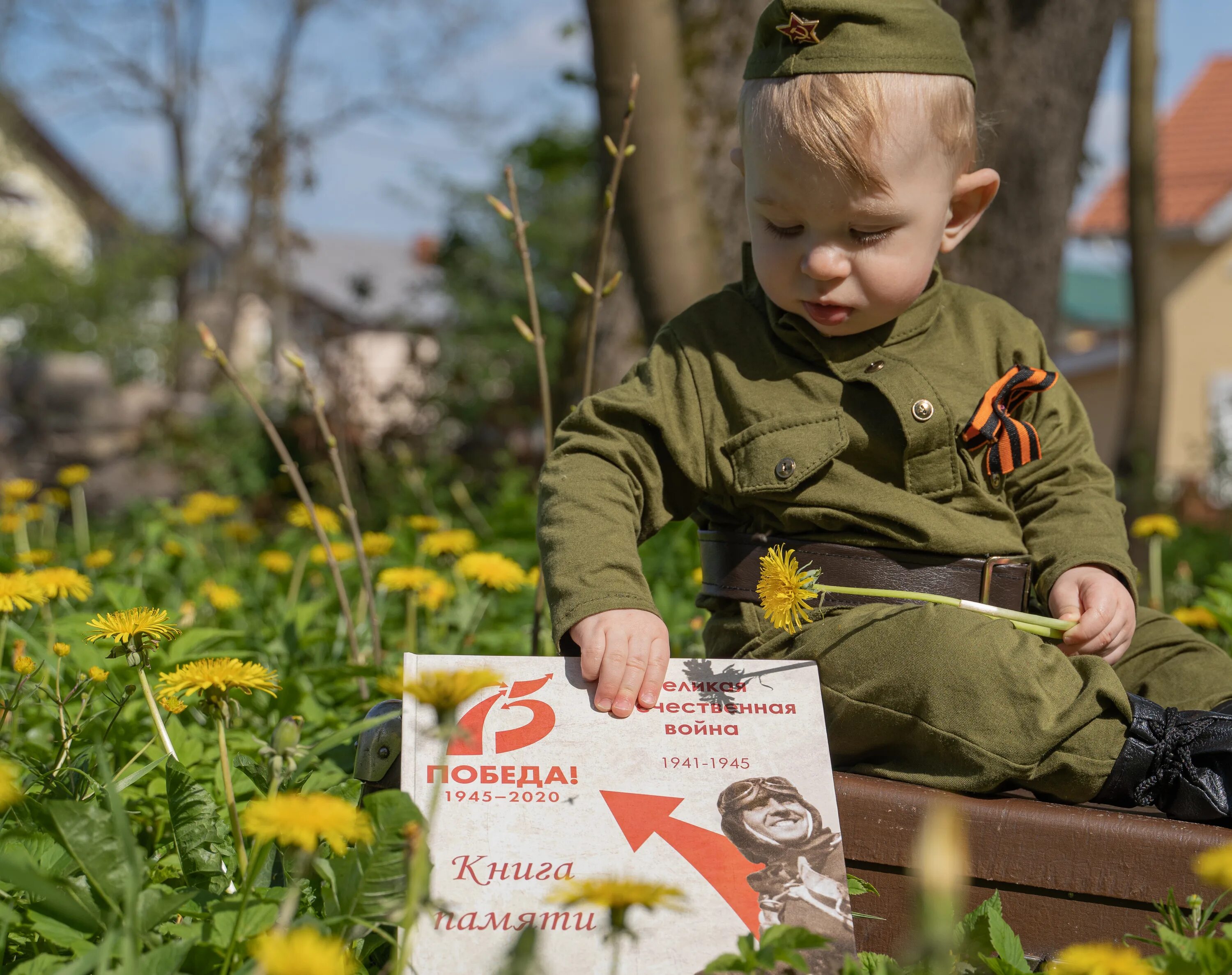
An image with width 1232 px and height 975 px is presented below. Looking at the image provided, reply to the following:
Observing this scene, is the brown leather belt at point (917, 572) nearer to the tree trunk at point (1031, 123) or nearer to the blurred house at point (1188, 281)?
the tree trunk at point (1031, 123)

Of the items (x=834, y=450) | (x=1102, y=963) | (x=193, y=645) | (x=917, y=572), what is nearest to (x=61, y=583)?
(x=193, y=645)

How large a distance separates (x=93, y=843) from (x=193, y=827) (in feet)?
0.97

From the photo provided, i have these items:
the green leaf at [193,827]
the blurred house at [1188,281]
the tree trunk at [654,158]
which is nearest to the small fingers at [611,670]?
the green leaf at [193,827]

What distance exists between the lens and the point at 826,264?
1763mm

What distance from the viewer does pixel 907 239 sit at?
181cm

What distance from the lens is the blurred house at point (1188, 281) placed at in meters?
15.3

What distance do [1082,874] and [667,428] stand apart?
902 millimetres

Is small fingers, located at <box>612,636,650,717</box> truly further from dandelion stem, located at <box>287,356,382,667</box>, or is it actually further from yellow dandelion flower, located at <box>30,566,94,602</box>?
yellow dandelion flower, located at <box>30,566,94,602</box>

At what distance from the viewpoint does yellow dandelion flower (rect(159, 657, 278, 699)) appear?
132 cm

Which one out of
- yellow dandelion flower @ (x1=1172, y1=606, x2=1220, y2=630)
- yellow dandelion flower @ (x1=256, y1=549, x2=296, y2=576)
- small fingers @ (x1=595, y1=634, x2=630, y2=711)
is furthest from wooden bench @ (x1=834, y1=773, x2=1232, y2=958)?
yellow dandelion flower @ (x1=256, y1=549, x2=296, y2=576)

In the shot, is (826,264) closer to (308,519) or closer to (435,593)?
(435,593)

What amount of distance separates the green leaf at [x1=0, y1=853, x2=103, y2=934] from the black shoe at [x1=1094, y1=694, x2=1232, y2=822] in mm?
1304

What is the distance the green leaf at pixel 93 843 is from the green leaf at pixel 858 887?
0.87m

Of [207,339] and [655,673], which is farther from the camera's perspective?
[207,339]
